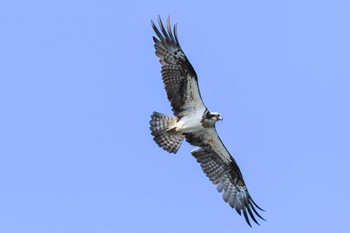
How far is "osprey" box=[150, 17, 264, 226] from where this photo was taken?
24547 millimetres

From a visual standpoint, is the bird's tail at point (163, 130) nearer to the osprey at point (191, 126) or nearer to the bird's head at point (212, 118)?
the osprey at point (191, 126)

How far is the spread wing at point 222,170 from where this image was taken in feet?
85.1

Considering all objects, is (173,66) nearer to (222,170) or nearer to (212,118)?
(212,118)

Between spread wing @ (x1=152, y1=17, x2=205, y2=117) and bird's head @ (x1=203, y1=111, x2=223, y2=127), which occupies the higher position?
spread wing @ (x1=152, y1=17, x2=205, y2=117)

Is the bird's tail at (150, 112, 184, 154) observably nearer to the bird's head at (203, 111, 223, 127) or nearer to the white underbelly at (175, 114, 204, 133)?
the white underbelly at (175, 114, 204, 133)

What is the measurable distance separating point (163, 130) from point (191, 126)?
69 centimetres

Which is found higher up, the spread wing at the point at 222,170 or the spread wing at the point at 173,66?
the spread wing at the point at 173,66

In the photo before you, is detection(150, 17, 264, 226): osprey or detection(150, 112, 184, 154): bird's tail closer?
detection(150, 17, 264, 226): osprey

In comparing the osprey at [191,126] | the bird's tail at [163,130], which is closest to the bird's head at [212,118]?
the osprey at [191,126]

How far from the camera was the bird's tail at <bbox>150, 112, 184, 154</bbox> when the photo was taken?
83.1ft

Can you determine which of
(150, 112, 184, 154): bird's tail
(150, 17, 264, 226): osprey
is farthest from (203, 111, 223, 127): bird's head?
(150, 112, 184, 154): bird's tail

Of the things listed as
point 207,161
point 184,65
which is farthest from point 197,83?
point 207,161

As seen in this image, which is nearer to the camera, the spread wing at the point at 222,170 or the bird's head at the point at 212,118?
the bird's head at the point at 212,118

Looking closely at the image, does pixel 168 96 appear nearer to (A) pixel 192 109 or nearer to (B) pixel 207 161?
(A) pixel 192 109
